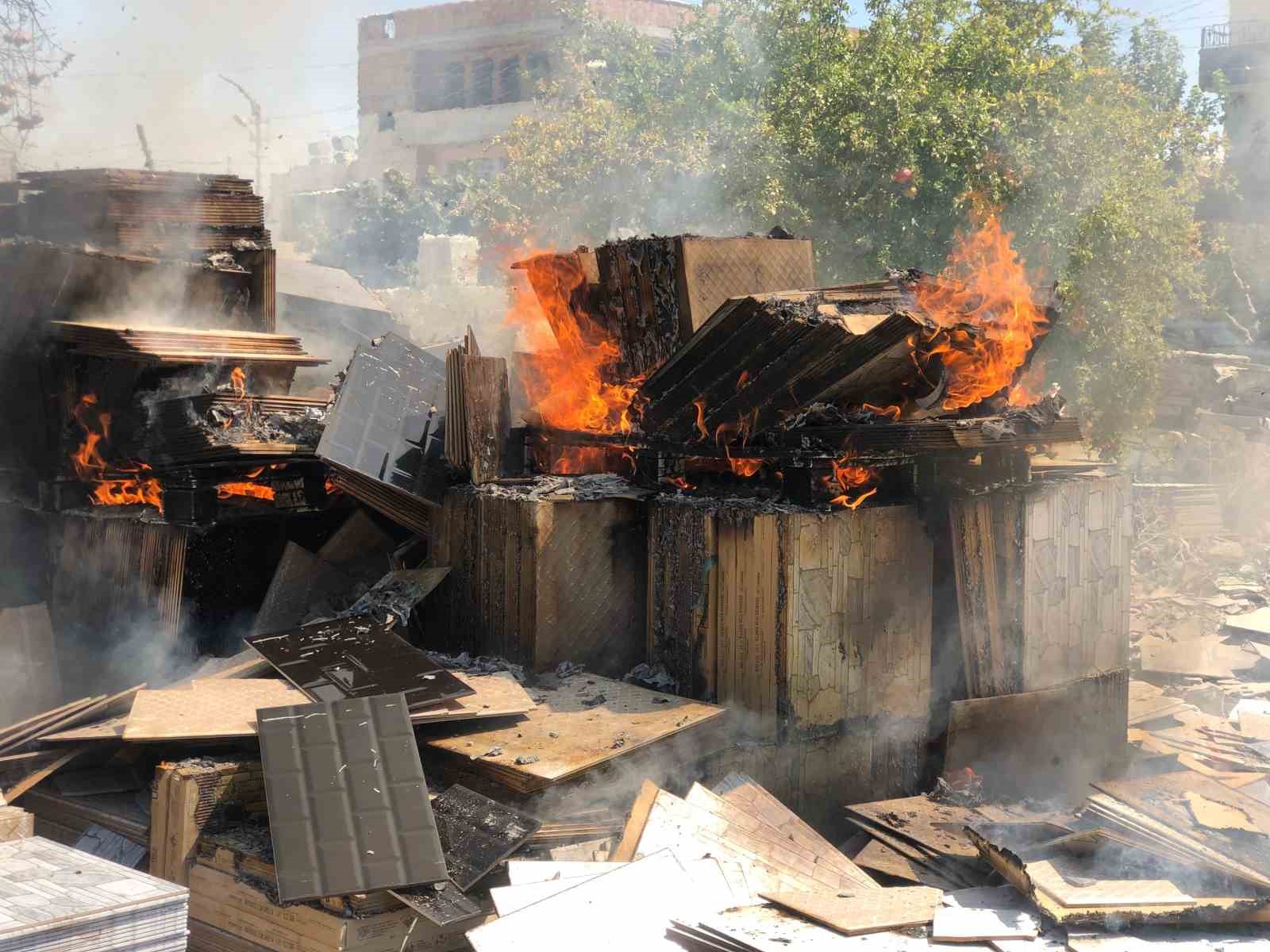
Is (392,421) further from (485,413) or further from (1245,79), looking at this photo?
(1245,79)

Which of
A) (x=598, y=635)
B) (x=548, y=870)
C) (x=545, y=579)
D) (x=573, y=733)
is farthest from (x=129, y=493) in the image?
(x=548, y=870)

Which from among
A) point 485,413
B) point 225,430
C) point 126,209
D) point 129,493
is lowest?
point 129,493

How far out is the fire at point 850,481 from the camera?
7660 mm

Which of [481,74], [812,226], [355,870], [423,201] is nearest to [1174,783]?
[355,870]

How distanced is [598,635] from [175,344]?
3.85 meters

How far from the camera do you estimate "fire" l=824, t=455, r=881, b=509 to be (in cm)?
766

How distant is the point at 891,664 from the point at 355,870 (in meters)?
4.00

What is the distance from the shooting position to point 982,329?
8070 mm

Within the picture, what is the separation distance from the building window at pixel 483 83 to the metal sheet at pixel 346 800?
36.5 m

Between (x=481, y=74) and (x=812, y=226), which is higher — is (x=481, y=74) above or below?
above

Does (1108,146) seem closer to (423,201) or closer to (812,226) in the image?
(812,226)

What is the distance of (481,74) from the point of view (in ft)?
132

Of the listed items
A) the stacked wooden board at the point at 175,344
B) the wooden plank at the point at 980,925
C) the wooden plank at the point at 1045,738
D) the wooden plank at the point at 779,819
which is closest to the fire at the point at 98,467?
the stacked wooden board at the point at 175,344

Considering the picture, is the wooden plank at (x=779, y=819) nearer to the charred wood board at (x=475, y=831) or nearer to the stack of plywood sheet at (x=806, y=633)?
the stack of plywood sheet at (x=806, y=633)
